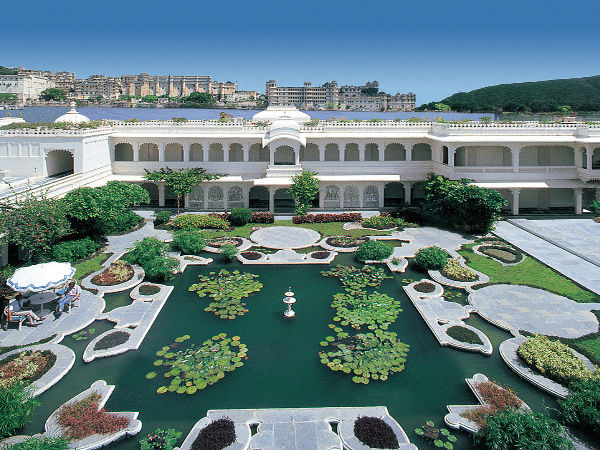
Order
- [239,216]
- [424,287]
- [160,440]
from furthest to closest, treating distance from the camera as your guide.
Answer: [239,216]
[424,287]
[160,440]

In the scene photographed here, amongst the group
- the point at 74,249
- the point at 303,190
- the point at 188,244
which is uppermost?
the point at 303,190

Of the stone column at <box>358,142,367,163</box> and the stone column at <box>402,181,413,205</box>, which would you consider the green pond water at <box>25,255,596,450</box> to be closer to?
the stone column at <box>402,181,413,205</box>

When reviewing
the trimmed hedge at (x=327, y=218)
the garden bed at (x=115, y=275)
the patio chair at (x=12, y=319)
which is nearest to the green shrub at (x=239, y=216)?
the trimmed hedge at (x=327, y=218)

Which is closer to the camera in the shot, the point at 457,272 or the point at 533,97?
the point at 457,272

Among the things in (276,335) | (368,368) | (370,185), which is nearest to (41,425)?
(276,335)

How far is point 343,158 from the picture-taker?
35.8m

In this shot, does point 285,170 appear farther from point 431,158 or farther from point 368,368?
point 368,368

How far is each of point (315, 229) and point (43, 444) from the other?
21.4 meters

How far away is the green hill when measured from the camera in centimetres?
7394

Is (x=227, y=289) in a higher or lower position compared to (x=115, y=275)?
lower

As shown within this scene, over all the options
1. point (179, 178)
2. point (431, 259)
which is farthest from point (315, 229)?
point (179, 178)


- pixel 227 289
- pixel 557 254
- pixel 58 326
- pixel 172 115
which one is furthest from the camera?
pixel 172 115

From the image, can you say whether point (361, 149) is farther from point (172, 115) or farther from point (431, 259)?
point (172, 115)

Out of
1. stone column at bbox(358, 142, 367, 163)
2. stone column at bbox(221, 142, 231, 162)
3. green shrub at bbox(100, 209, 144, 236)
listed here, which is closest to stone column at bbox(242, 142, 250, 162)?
stone column at bbox(221, 142, 231, 162)
